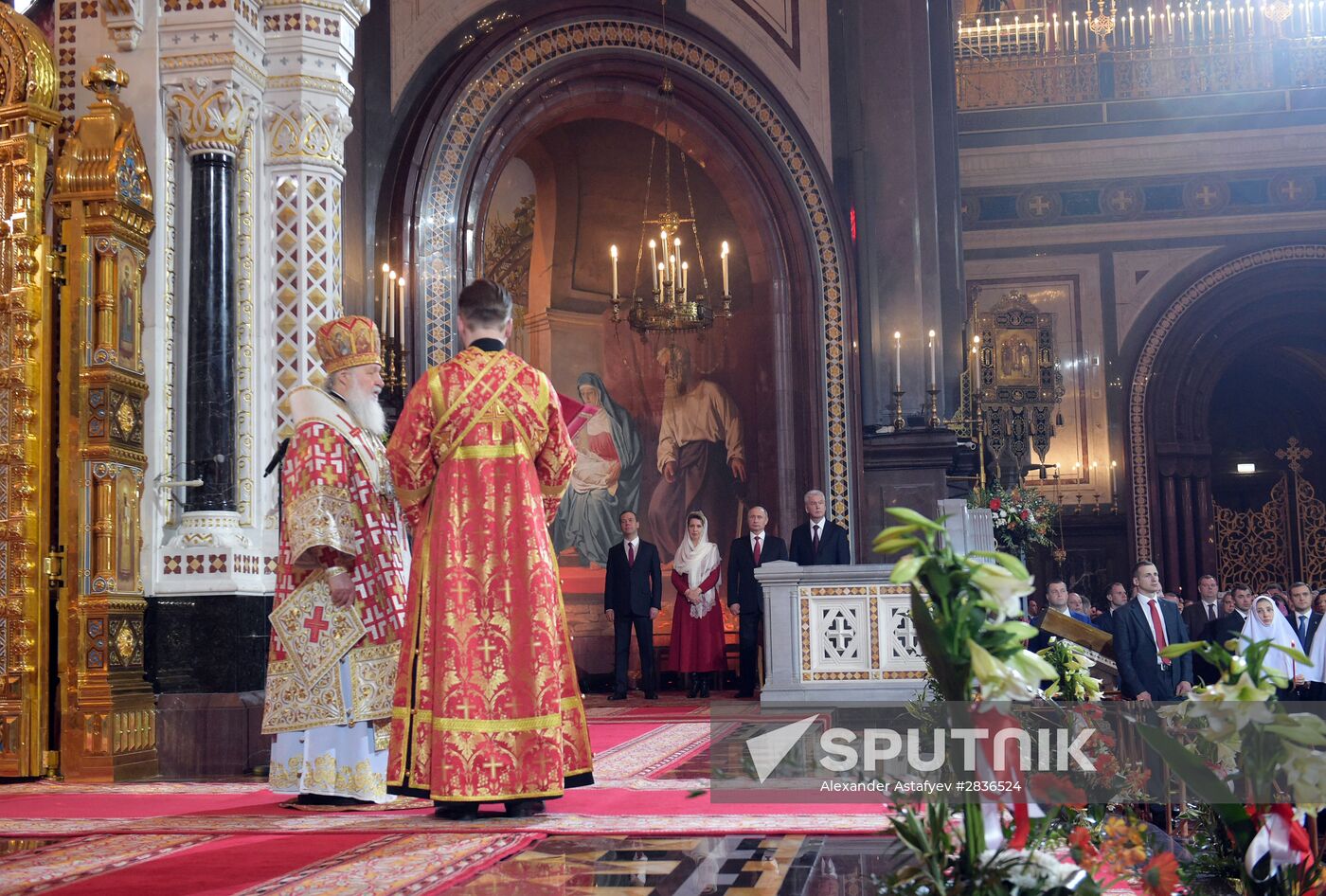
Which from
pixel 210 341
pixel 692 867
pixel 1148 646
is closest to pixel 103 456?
pixel 210 341

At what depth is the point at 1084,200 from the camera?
1988 centimetres

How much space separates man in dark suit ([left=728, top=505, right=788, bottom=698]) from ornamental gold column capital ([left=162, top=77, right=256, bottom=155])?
5.75 meters

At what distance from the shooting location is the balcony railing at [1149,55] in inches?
780

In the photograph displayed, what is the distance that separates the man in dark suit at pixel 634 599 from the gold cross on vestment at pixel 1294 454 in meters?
12.5

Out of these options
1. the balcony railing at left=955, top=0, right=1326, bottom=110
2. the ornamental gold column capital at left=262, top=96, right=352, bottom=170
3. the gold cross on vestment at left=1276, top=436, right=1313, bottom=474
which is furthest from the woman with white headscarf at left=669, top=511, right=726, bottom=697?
the gold cross on vestment at left=1276, top=436, right=1313, bottom=474

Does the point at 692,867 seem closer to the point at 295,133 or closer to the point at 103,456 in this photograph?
the point at 103,456

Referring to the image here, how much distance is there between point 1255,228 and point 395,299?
12.7 meters

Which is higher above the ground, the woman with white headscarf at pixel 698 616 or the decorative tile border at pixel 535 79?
the decorative tile border at pixel 535 79

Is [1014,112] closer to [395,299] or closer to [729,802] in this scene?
[395,299]

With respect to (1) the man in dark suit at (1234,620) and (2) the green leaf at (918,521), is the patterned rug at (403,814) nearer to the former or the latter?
(2) the green leaf at (918,521)

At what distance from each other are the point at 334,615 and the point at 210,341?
7.97 feet

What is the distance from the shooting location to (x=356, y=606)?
18.7 feet

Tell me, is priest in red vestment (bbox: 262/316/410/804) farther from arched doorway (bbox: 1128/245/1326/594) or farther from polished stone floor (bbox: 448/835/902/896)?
arched doorway (bbox: 1128/245/1326/594)

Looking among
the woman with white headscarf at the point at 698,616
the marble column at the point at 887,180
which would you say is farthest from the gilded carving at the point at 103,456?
the marble column at the point at 887,180
